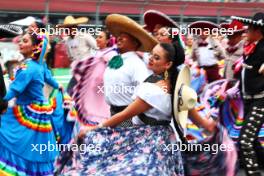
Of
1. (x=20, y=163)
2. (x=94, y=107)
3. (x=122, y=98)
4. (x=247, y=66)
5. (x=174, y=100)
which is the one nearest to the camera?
(x=174, y=100)

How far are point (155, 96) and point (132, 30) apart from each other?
1191 millimetres

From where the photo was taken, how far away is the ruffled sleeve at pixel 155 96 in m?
4.15

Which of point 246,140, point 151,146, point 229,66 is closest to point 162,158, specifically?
point 151,146

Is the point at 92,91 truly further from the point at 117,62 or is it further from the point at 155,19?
the point at 117,62

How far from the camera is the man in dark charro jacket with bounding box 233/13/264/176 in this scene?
587 centimetres

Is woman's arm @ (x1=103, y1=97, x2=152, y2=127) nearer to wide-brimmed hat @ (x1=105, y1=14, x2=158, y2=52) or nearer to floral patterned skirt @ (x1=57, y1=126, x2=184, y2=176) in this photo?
floral patterned skirt @ (x1=57, y1=126, x2=184, y2=176)

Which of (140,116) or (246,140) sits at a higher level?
(140,116)

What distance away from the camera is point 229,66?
7961mm

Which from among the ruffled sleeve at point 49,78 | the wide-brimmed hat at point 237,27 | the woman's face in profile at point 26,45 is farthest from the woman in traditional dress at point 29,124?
the wide-brimmed hat at point 237,27

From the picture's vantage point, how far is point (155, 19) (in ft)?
21.4

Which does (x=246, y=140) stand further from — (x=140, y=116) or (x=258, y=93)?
(x=140, y=116)

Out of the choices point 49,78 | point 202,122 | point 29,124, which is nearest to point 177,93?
point 202,122

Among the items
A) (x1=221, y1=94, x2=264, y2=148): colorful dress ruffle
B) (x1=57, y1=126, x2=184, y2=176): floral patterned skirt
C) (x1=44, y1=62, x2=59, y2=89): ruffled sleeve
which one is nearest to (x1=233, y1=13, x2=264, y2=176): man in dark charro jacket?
(x1=221, y1=94, x2=264, y2=148): colorful dress ruffle

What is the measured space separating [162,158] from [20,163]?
1987 mm
